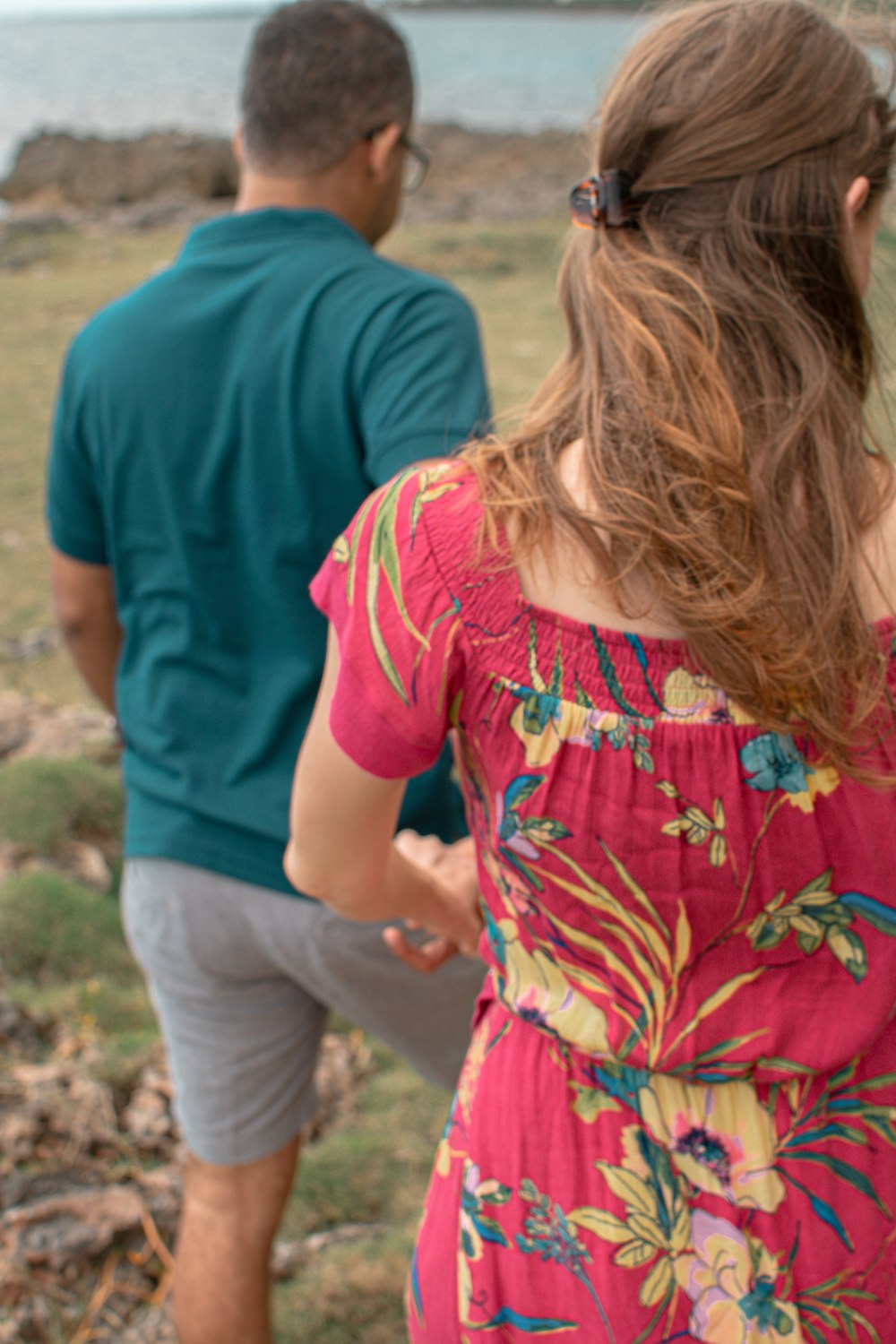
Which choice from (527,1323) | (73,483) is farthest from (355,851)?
(73,483)

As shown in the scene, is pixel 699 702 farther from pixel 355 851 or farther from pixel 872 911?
pixel 355 851

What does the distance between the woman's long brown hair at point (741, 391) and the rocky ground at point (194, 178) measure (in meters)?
16.3

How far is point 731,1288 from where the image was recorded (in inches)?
40.3

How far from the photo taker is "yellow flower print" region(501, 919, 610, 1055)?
106cm

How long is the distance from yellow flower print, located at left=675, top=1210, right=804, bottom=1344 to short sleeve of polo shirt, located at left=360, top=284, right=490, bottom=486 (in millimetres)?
949

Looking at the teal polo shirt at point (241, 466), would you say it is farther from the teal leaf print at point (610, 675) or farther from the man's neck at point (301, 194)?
the teal leaf print at point (610, 675)

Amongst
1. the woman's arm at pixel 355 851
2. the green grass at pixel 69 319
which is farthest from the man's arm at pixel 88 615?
the green grass at pixel 69 319

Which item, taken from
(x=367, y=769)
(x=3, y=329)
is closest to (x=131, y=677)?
(x=367, y=769)

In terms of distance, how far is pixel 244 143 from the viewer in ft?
6.54

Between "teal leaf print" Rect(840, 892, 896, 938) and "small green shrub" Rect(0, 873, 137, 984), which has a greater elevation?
"teal leaf print" Rect(840, 892, 896, 938)

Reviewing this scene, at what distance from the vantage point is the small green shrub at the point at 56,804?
3.49 metres

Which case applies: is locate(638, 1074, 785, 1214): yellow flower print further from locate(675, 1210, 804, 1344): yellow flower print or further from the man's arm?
the man's arm

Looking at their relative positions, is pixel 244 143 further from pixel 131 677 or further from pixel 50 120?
pixel 50 120

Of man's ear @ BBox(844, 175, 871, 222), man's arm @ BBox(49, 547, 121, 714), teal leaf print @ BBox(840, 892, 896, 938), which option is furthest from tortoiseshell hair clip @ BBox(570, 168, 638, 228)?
man's arm @ BBox(49, 547, 121, 714)
